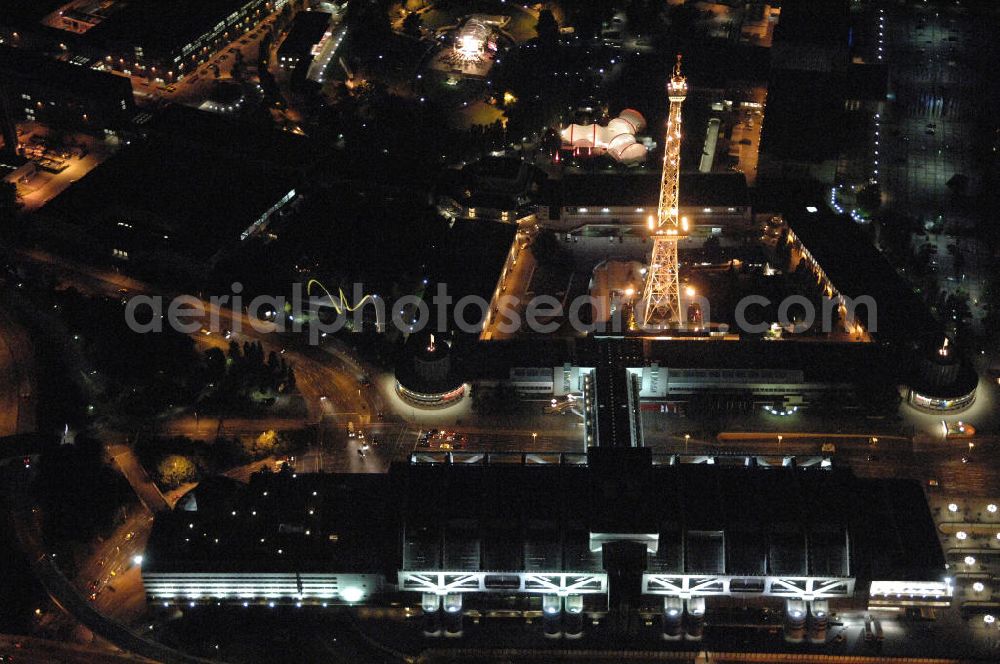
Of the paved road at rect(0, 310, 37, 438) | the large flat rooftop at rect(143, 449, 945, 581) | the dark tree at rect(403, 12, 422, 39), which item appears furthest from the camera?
the dark tree at rect(403, 12, 422, 39)

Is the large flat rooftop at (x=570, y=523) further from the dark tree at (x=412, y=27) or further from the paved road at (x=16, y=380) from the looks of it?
the dark tree at (x=412, y=27)

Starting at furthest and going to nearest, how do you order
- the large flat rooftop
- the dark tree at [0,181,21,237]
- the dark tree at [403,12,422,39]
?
the dark tree at [403,12,422,39] → the dark tree at [0,181,21,237] → the large flat rooftop

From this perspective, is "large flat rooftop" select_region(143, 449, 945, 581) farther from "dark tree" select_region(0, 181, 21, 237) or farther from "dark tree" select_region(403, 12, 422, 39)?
"dark tree" select_region(403, 12, 422, 39)

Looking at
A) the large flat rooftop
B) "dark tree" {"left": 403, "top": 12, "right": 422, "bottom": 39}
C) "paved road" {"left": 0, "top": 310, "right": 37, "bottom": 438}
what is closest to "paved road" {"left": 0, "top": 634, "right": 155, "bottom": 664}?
the large flat rooftop

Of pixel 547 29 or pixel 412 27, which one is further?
pixel 412 27

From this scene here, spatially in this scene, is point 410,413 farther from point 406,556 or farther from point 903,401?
point 903,401

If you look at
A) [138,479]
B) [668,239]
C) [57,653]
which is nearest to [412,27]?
[668,239]

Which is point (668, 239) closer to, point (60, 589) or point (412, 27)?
point (60, 589)

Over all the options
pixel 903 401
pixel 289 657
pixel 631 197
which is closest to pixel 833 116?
pixel 631 197

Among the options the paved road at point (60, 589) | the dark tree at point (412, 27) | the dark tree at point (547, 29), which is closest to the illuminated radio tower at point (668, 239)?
the paved road at point (60, 589)
